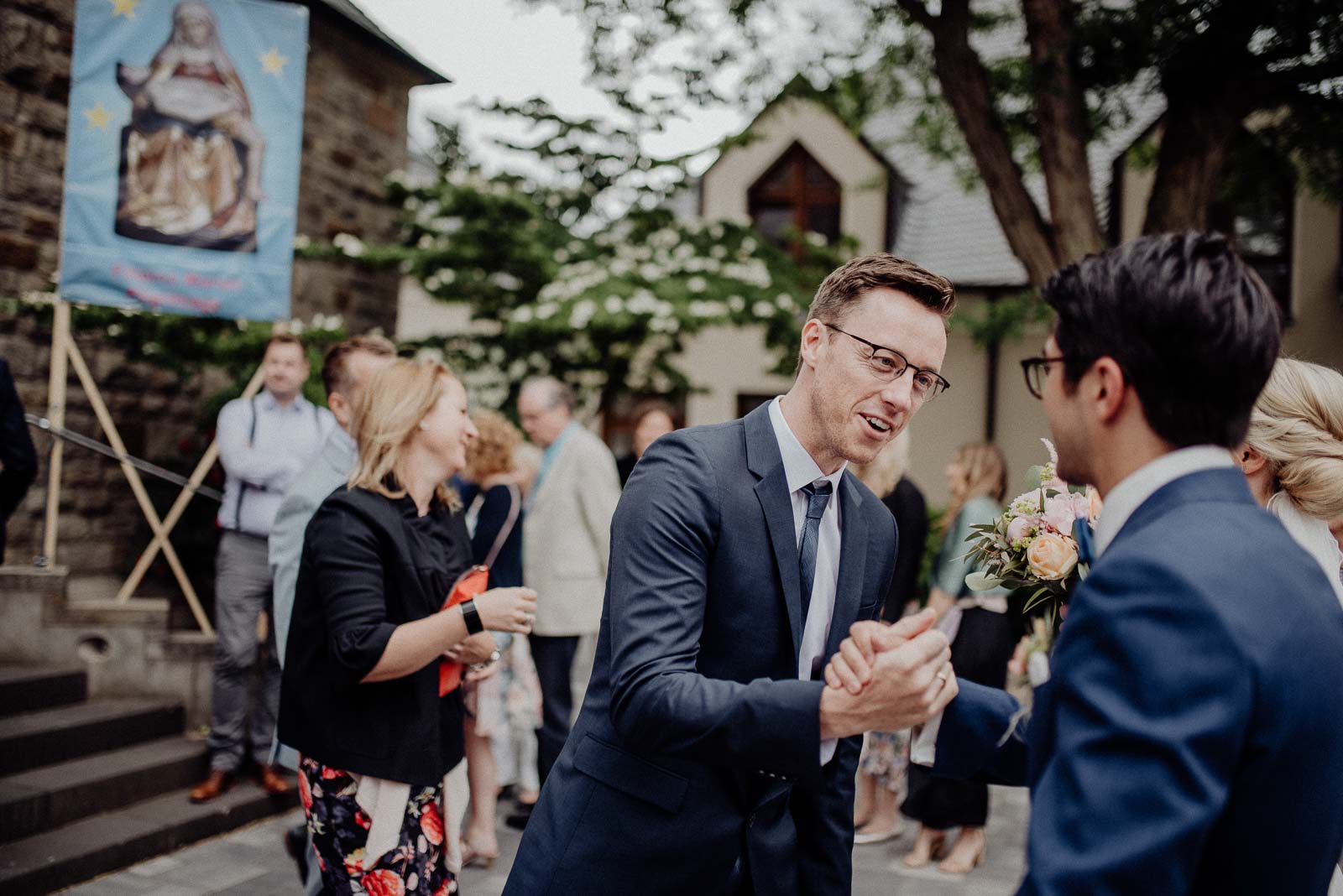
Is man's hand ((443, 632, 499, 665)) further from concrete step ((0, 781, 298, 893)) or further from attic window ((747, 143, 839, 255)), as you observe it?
attic window ((747, 143, 839, 255))

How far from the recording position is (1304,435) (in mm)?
2541

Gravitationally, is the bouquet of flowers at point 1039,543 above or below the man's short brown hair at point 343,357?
below

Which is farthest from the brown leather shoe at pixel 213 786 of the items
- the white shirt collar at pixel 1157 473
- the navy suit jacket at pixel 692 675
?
the white shirt collar at pixel 1157 473

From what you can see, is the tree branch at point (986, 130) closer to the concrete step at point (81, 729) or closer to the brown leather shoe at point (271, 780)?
the brown leather shoe at point (271, 780)

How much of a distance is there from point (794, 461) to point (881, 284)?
1.24 feet

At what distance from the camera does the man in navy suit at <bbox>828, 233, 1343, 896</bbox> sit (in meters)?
1.08

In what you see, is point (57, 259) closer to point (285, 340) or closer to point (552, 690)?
point (285, 340)

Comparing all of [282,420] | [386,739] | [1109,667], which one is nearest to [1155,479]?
[1109,667]

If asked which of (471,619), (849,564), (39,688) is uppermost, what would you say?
(849,564)

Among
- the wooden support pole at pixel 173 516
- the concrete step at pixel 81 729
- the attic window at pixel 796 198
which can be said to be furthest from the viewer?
the attic window at pixel 796 198

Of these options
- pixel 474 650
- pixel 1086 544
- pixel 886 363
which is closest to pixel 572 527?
pixel 474 650

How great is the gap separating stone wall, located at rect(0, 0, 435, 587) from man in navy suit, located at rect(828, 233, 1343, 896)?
6953 millimetres

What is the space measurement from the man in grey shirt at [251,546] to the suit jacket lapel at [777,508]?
4320 millimetres

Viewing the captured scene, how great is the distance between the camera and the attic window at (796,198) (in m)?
16.2
